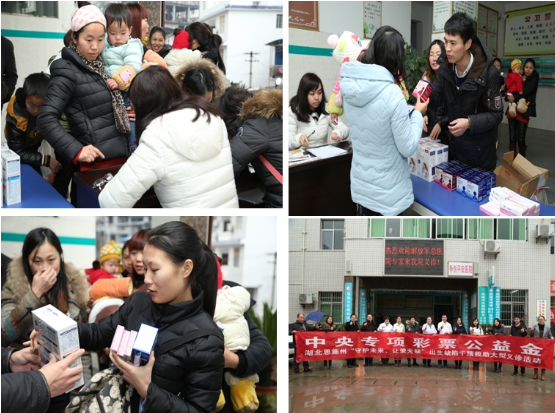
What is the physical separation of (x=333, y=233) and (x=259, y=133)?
0.91 metres

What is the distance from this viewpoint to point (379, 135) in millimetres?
2672

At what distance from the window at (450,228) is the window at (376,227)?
0.34 m

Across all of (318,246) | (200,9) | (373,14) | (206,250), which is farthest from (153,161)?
(373,14)

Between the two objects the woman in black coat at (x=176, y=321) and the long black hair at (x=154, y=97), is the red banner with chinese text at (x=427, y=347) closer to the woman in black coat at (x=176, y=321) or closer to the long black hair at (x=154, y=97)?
the woman in black coat at (x=176, y=321)

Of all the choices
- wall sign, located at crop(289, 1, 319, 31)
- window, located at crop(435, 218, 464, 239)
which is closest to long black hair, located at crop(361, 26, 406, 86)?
window, located at crop(435, 218, 464, 239)

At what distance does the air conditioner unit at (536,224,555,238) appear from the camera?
3160 millimetres

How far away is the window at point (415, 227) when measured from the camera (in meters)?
3.21

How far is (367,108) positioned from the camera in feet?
8.67

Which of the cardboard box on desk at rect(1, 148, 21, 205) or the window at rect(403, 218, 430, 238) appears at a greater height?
the cardboard box on desk at rect(1, 148, 21, 205)

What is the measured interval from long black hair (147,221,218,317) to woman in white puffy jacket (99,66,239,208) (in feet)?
1.38

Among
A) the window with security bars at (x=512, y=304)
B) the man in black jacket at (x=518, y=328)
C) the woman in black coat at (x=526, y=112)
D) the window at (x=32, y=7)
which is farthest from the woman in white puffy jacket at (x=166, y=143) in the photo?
the woman in black coat at (x=526, y=112)

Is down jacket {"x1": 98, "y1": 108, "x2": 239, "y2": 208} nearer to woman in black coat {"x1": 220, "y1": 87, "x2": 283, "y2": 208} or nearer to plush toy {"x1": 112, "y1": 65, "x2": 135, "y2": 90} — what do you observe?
woman in black coat {"x1": 220, "y1": 87, "x2": 283, "y2": 208}

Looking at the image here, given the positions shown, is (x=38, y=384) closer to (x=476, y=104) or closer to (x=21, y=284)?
(x=21, y=284)

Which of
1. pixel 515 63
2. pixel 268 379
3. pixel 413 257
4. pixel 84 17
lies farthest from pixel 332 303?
pixel 515 63
